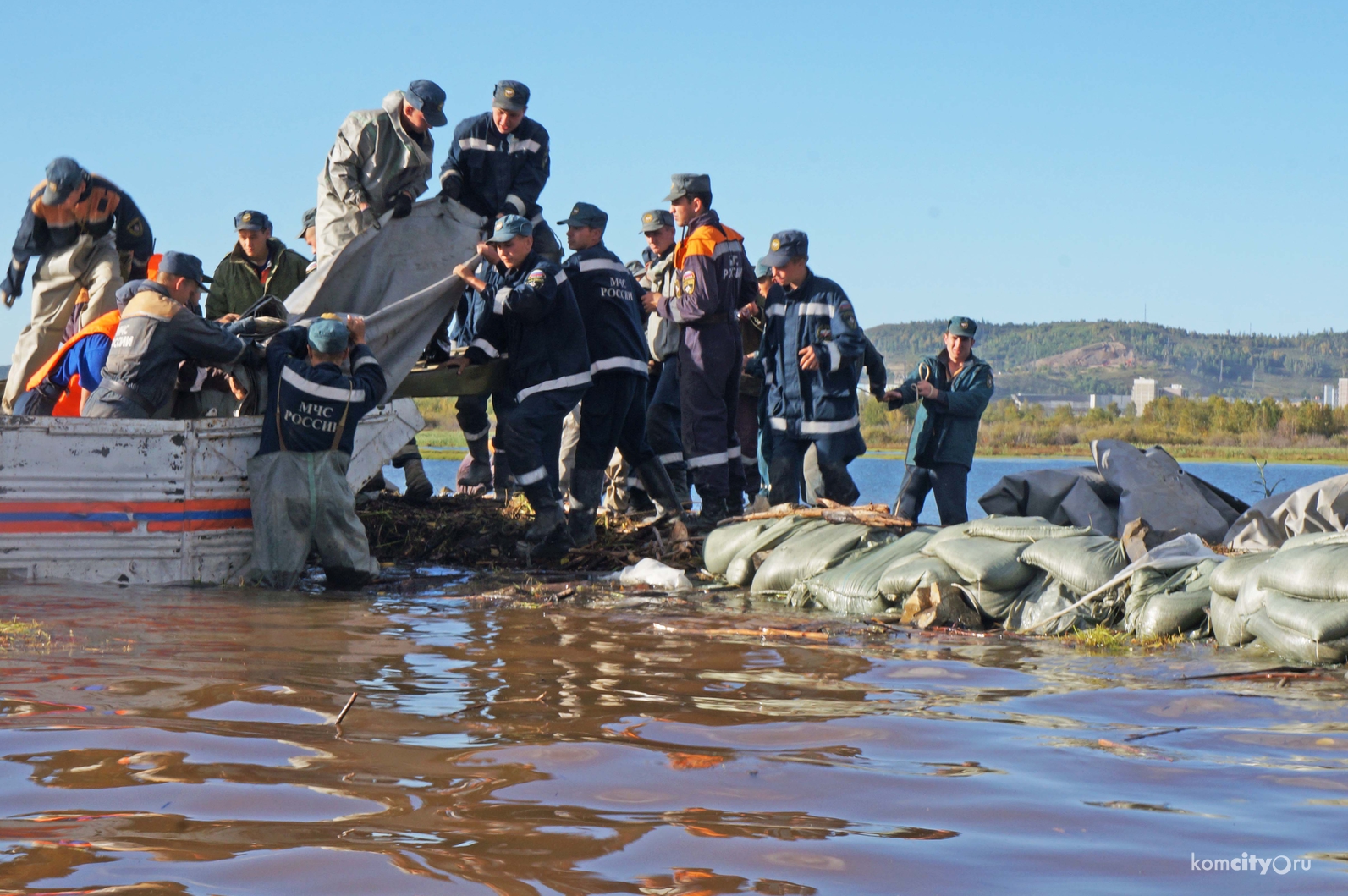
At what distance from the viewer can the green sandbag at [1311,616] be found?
4797 millimetres

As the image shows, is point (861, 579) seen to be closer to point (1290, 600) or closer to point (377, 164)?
point (1290, 600)

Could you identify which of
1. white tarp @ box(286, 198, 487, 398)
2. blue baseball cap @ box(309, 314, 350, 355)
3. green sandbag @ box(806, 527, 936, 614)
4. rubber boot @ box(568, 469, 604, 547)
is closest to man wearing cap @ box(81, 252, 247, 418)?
blue baseball cap @ box(309, 314, 350, 355)

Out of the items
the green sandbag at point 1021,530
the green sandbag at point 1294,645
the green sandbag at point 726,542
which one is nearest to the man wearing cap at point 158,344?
the green sandbag at point 726,542

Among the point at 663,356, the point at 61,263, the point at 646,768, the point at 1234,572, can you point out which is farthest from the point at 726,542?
the point at 646,768

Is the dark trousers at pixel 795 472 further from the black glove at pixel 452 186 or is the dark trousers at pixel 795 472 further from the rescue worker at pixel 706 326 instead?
the black glove at pixel 452 186

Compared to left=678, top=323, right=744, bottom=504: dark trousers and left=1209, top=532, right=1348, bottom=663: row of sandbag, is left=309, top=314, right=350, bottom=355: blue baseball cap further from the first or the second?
left=1209, top=532, right=1348, bottom=663: row of sandbag

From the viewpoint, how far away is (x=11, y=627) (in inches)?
197

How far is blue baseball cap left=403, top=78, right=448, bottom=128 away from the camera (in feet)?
24.8

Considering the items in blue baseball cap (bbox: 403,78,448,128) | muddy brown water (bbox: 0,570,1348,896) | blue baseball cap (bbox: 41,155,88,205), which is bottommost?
muddy brown water (bbox: 0,570,1348,896)

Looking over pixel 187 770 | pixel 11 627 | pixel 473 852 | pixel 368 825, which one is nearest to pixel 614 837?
pixel 473 852

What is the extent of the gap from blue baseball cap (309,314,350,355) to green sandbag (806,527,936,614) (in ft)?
9.73

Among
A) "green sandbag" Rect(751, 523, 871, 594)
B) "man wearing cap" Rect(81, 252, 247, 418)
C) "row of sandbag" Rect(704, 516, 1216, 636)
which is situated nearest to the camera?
"row of sandbag" Rect(704, 516, 1216, 636)

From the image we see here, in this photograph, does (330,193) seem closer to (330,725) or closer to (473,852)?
(330,725)

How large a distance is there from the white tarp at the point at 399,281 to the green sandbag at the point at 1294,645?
511 centimetres
